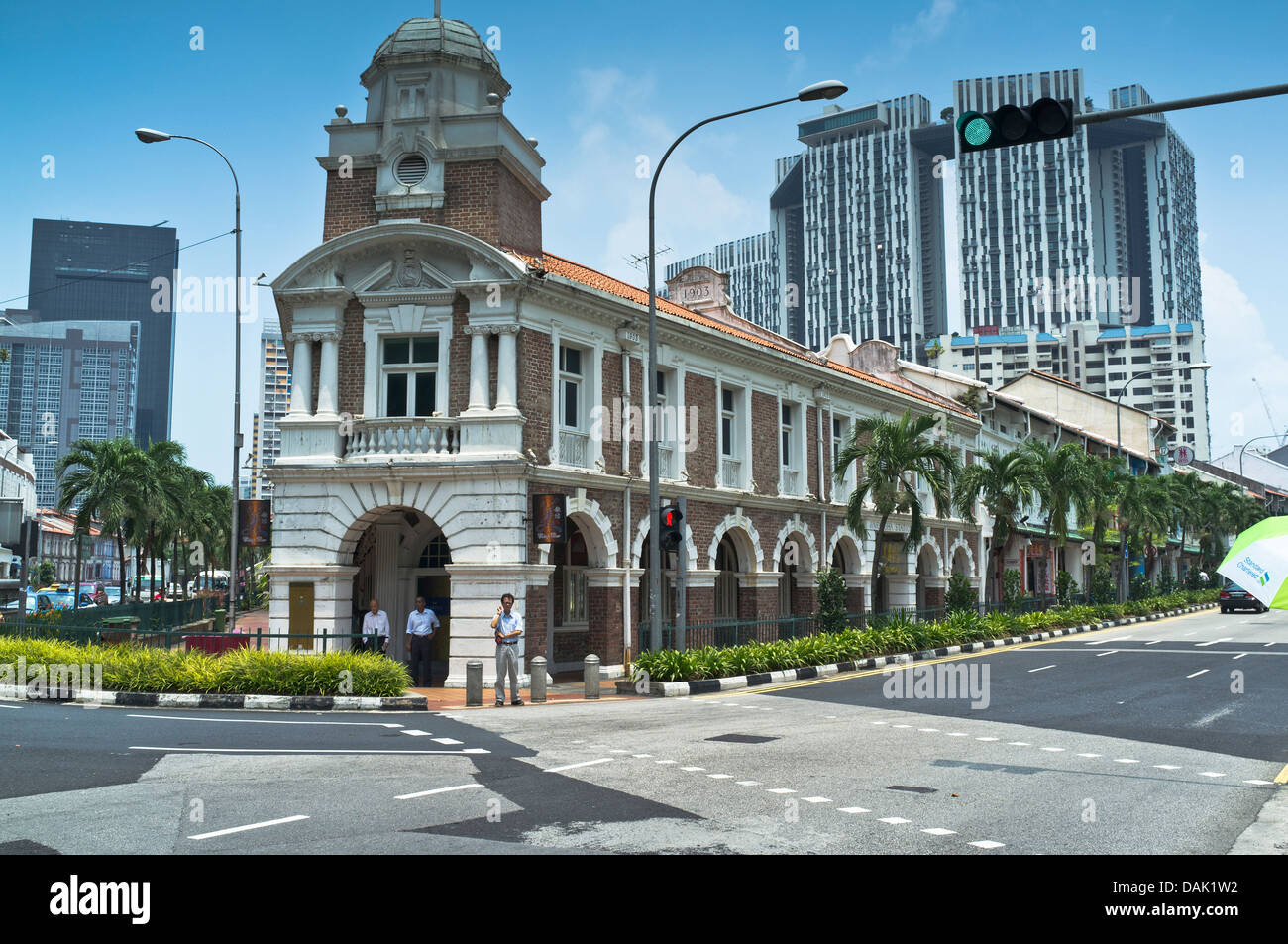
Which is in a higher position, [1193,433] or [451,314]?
[1193,433]

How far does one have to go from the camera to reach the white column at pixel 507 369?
20.6 meters

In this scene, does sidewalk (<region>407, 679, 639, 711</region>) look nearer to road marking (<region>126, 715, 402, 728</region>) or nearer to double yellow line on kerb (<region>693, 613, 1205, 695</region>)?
double yellow line on kerb (<region>693, 613, 1205, 695</region>)

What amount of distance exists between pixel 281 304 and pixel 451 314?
3.68 m

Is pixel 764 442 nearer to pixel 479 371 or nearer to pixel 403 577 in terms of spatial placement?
pixel 479 371

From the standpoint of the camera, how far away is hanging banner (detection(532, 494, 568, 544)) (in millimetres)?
20297

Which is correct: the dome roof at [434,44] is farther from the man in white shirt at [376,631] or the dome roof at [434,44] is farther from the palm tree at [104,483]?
the palm tree at [104,483]

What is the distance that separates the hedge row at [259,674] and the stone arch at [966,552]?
1077 inches

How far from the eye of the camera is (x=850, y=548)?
33.3 meters

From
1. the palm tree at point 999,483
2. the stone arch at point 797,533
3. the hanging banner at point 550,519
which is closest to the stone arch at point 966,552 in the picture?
the palm tree at point 999,483

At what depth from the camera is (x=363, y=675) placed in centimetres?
1628

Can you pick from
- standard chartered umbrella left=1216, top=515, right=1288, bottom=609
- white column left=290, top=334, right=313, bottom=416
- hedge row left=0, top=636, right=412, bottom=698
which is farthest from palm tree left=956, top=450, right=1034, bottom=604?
standard chartered umbrella left=1216, top=515, right=1288, bottom=609

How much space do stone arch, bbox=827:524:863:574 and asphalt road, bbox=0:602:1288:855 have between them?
14892 mm
